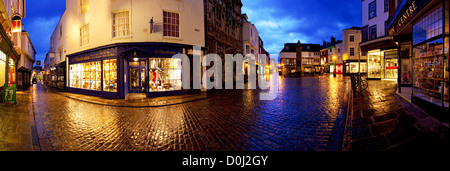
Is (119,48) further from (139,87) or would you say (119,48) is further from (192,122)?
(192,122)

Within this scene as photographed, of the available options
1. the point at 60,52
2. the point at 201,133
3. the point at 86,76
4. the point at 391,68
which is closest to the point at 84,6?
the point at 86,76

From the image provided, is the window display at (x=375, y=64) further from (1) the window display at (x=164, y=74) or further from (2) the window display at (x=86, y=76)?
(2) the window display at (x=86, y=76)

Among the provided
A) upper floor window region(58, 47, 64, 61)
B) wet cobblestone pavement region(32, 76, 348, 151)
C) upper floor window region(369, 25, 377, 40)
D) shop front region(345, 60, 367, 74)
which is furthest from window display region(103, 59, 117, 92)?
shop front region(345, 60, 367, 74)

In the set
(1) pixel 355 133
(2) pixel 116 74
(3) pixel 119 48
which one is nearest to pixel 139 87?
(2) pixel 116 74

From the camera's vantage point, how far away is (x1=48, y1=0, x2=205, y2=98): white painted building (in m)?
12.1

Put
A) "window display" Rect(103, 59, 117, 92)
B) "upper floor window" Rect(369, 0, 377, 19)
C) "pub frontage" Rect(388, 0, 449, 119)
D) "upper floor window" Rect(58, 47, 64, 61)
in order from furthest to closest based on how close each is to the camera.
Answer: "upper floor window" Rect(369, 0, 377, 19) < "upper floor window" Rect(58, 47, 64, 61) < "window display" Rect(103, 59, 117, 92) < "pub frontage" Rect(388, 0, 449, 119)

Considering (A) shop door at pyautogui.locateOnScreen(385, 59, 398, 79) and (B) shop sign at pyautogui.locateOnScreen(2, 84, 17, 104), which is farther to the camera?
(A) shop door at pyautogui.locateOnScreen(385, 59, 398, 79)

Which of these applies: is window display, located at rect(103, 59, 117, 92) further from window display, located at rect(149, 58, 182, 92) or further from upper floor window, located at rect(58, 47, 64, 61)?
upper floor window, located at rect(58, 47, 64, 61)

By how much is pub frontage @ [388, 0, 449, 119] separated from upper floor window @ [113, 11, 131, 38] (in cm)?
1444

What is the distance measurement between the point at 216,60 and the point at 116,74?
31.1 ft

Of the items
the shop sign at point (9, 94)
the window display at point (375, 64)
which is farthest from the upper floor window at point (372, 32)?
the shop sign at point (9, 94)

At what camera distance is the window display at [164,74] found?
1277 centimetres

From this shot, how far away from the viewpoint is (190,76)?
1384 centimetres

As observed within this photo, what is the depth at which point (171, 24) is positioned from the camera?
12906 mm
